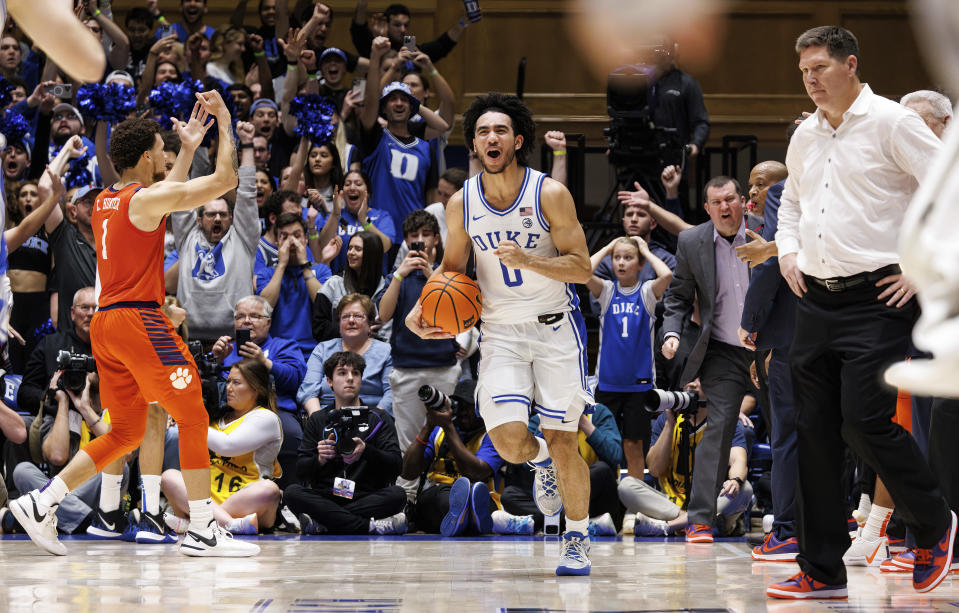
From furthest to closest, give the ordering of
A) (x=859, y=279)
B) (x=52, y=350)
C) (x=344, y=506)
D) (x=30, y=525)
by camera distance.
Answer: (x=52, y=350), (x=344, y=506), (x=30, y=525), (x=859, y=279)

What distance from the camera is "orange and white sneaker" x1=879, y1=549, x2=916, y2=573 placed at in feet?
16.9

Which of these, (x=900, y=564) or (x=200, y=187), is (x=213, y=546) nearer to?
(x=200, y=187)

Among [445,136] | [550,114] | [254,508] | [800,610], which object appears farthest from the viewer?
[550,114]

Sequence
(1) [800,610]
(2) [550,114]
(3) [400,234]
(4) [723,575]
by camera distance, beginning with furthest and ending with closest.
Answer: (2) [550,114]
(3) [400,234]
(4) [723,575]
(1) [800,610]

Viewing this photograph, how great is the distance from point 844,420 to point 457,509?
3.17 m

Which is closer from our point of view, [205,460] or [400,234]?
[205,460]

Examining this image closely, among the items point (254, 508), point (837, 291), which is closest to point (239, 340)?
point (254, 508)

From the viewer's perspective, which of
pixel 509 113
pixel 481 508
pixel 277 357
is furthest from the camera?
pixel 277 357

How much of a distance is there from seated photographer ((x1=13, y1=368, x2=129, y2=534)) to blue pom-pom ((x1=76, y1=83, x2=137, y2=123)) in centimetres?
257

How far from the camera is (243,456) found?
7.25 metres

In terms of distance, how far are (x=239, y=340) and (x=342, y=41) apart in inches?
240

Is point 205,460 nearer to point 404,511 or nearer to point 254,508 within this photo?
point 254,508

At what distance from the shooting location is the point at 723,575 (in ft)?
16.6

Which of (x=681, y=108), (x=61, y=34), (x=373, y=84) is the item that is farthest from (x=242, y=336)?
(x=61, y=34)
